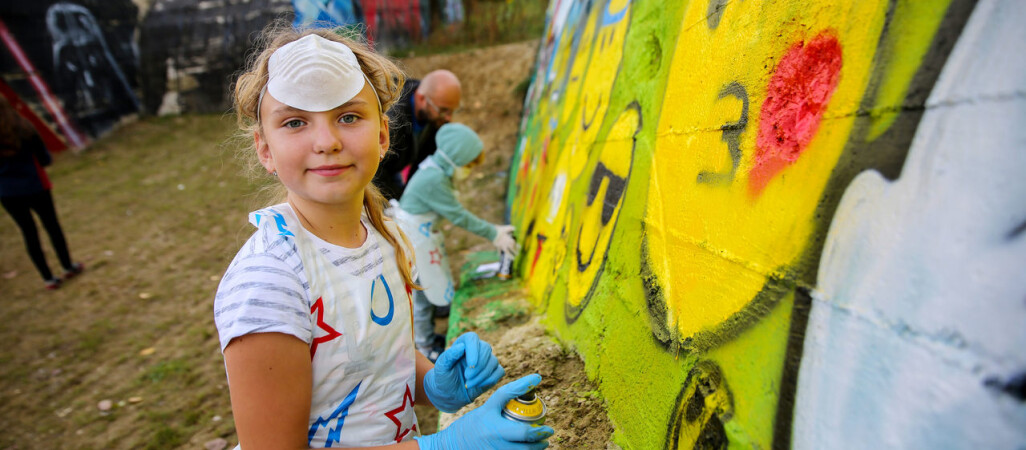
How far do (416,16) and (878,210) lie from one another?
11.9m

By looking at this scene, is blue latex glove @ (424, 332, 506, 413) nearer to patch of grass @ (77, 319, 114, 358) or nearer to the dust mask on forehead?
the dust mask on forehead

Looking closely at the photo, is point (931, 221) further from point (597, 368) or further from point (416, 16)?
point (416, 16)

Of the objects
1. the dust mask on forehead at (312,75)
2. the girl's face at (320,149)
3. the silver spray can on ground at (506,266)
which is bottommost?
the silver spray can on ground at (506,266)

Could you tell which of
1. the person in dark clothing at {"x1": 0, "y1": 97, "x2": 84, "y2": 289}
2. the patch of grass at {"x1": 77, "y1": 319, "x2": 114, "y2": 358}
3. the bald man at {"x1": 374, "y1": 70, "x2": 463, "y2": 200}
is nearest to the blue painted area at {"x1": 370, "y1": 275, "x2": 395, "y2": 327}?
the bald man at {"x1": 374, "y1": 70, "x2": 463, "y2": 200}

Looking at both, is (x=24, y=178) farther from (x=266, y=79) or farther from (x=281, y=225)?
(x=281, y=225)

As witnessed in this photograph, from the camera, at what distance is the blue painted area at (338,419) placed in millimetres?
1188

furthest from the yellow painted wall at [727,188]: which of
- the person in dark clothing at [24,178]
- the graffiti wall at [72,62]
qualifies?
the graffiti wall at [72,62]

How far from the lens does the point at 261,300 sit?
1.02 meters

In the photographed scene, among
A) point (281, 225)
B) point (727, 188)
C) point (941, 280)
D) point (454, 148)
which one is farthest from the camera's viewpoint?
point (454, 148)

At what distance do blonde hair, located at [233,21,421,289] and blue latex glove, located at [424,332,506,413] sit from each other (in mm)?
276

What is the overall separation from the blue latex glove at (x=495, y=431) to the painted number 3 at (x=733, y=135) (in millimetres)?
706

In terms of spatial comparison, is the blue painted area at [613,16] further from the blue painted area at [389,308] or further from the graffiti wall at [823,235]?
the blue painted area at [389,308]

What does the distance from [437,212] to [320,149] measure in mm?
2280

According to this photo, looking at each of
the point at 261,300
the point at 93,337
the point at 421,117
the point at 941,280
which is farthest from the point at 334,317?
the point at 93,337
